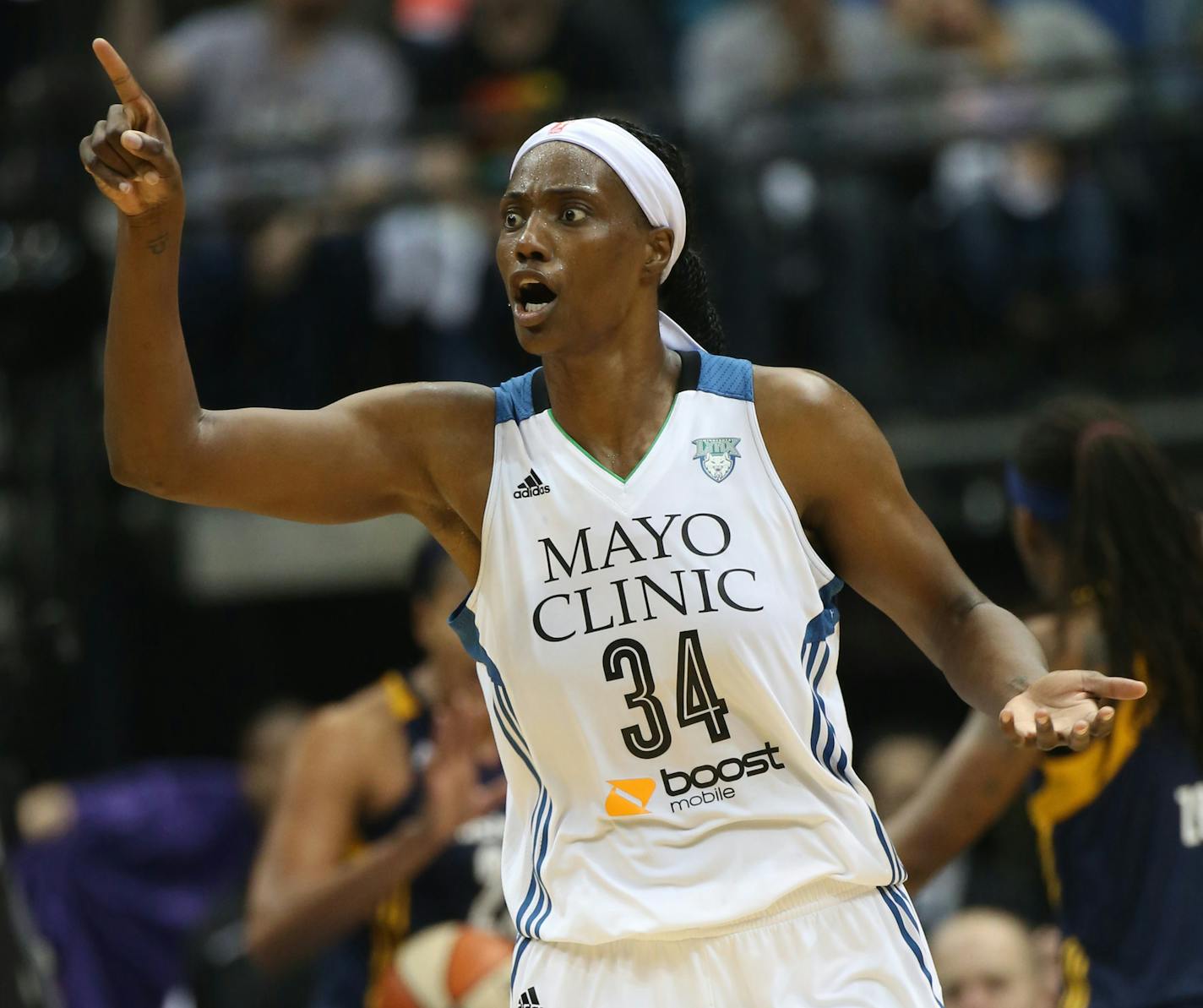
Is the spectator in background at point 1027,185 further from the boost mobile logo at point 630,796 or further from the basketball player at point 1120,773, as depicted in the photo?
the boost mobile logo at point 630,796

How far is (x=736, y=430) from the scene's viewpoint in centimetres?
357

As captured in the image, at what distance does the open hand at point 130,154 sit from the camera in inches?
125

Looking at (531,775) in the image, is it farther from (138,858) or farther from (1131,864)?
(138,858)

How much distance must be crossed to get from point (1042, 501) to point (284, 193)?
16.9 ft

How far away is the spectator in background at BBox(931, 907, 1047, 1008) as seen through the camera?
221 inches

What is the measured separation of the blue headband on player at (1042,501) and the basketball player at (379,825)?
5.39ft

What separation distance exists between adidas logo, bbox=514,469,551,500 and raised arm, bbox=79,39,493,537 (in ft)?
0.28

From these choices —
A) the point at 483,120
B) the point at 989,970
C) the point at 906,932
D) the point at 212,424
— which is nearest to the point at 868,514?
the point at 906,932

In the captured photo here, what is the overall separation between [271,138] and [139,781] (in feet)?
Answer: 9.73

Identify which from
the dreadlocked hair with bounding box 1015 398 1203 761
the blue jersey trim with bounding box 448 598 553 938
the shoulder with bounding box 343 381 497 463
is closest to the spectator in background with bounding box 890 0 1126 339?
the dreadlocked hair with bounding box 1015 398 1203 761

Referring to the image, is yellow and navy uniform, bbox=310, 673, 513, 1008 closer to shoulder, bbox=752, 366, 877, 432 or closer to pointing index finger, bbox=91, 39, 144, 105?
shoulder, bbox=752, 366, 877, 432

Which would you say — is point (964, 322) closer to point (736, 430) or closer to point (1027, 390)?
point (1027, 390)

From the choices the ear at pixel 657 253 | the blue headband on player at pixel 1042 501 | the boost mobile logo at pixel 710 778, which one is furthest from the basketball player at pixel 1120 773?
the ear at pixel 657 253

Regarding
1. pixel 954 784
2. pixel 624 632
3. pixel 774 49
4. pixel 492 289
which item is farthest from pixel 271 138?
pixel 624 632
